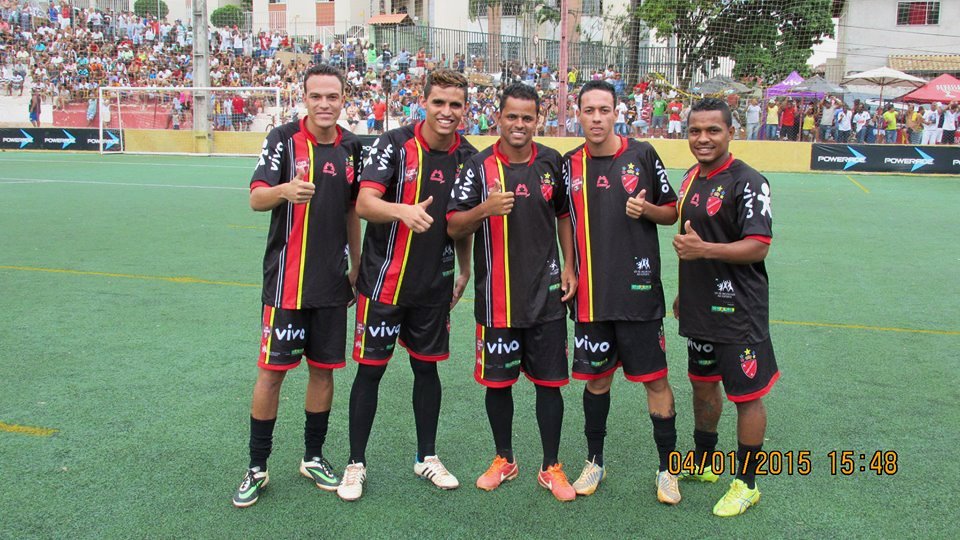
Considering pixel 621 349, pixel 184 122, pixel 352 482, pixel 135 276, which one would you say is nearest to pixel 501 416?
pixel 621 349

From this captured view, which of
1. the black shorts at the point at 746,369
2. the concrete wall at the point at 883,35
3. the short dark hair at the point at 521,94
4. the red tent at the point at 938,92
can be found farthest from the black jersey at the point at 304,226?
the concrete wall at the point at 883,35

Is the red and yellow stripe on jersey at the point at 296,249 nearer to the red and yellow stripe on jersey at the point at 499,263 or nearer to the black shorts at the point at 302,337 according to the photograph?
the black shorts at the point at 302,337

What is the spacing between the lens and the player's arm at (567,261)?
3.90 meters

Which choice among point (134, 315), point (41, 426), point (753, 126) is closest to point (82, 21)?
point (753, 126)

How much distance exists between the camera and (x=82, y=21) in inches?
1491

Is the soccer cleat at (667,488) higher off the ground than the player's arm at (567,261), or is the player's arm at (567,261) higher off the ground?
the player's arm at (567,261)

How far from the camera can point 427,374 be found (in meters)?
4.07

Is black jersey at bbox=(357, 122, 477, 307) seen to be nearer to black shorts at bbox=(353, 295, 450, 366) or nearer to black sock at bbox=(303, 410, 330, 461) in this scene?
black shorts at bbox=(353, 295, 450, 366)

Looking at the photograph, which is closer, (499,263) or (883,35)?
(499,263)

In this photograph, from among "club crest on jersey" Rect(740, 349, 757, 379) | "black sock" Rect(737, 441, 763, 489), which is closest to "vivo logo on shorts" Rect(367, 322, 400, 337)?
"club crest on jersey" Rect(740, 349, 757, 379)

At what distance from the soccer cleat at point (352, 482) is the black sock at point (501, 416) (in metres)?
0.67

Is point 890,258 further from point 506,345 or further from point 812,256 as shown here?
point 506,345

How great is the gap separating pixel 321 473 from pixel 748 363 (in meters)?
2.07

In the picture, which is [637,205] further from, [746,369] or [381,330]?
[381,330]
